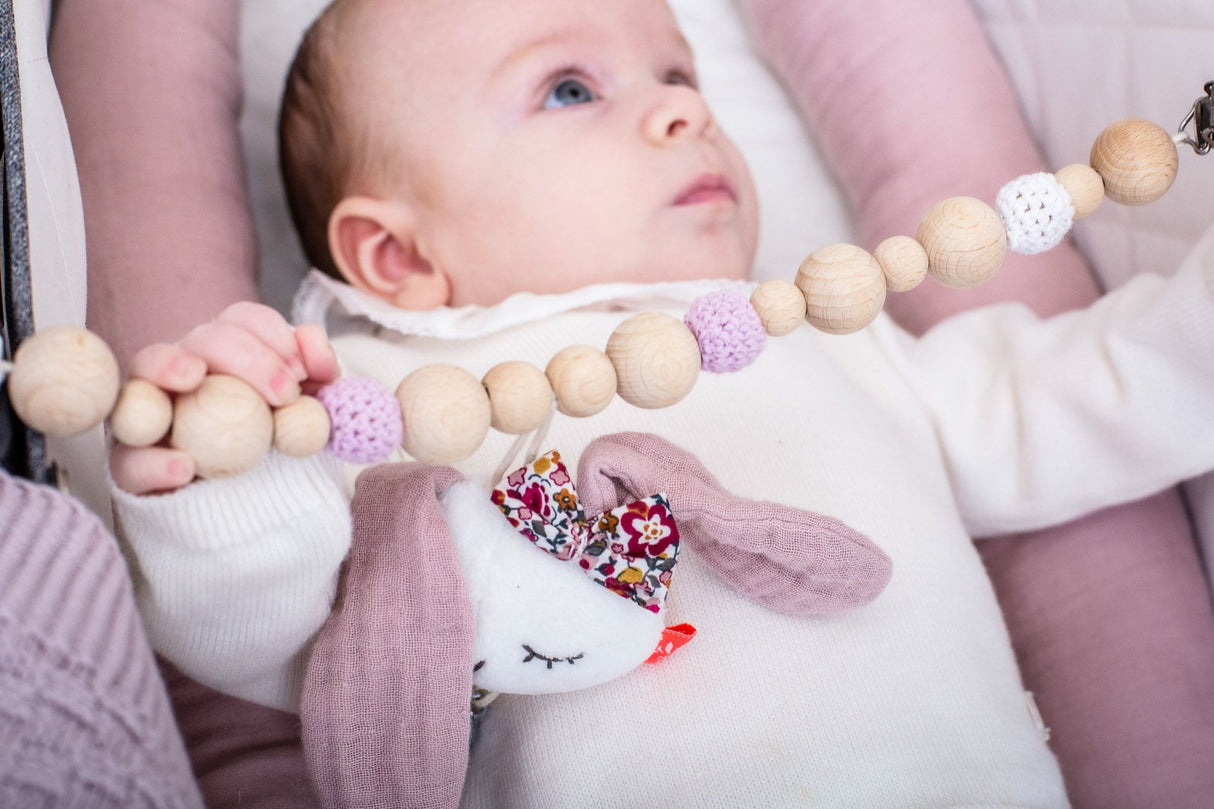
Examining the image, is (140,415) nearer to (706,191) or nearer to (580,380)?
(580,380)

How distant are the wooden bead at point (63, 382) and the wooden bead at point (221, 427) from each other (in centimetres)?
4

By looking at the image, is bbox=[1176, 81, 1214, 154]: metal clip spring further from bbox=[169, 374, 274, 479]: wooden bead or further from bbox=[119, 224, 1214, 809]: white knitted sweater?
bbox=[169, 374, 274, 479]: wooden bead

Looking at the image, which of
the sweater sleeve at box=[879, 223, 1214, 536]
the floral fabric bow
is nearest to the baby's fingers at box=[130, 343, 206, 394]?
the floral fabric bow

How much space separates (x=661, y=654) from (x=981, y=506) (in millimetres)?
445

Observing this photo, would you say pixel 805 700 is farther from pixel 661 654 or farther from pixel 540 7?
pixel 540 7

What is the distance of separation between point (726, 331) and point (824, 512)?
0.31 m

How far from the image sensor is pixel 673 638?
72 centimetres

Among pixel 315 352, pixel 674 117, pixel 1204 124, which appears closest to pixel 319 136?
pixel 674 117

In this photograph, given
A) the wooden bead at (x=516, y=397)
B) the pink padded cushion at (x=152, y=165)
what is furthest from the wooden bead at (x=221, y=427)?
the pink padded cushion at (x=152, y=165)

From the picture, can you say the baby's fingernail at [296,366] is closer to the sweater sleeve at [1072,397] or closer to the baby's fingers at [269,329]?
the baby's fingers at [269,329]

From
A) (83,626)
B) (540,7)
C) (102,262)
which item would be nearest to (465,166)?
(540,7)

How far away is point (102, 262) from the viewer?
0.95m

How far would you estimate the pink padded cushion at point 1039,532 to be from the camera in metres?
0.92

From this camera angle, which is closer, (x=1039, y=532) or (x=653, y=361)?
(x=653, y=361)
